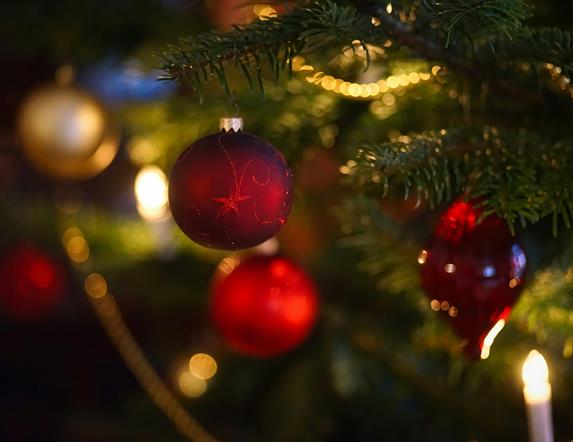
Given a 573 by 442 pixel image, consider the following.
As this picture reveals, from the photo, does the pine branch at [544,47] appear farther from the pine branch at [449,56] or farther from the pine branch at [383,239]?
the pine branch at [383,239]

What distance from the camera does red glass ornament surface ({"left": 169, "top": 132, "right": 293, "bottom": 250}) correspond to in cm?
40

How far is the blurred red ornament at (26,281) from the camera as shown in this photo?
1.07m

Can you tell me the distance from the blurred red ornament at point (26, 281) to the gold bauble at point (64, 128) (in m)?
0.18

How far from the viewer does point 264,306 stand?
0.62 metres

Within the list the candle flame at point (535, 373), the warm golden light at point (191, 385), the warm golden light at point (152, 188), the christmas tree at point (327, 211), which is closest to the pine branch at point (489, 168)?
the christmas tree at point (327, 211)

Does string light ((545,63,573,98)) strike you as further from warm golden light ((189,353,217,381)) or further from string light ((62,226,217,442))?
warm golden light ((189,353,217,381))

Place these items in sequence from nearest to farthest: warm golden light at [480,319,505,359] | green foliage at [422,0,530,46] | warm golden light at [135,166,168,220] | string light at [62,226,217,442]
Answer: green foliage at [422,0,530,46]
warm golden light at [480,319,505,359]
warm golden light at [135,166,168,220]
string light at [62,226,217,442]

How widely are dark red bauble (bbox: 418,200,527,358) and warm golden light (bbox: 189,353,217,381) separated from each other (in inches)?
27.0

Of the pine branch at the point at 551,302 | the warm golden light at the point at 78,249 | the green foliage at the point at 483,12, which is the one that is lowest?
the warm golden light at the point at 78,249

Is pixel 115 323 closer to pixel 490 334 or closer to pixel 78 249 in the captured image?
pixel 78 249

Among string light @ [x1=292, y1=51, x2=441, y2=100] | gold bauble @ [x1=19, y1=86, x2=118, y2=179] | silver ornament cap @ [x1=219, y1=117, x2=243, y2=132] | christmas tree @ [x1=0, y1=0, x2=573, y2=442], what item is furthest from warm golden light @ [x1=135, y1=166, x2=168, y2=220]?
silver ornament cap @ [x1=219, y1=117, x2=243, y2=132]

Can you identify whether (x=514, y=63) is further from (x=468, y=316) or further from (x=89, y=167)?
(x=89, y=167)

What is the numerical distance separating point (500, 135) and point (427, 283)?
97 millimetres

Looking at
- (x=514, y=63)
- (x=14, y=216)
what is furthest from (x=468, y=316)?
(x=14, y=216)
